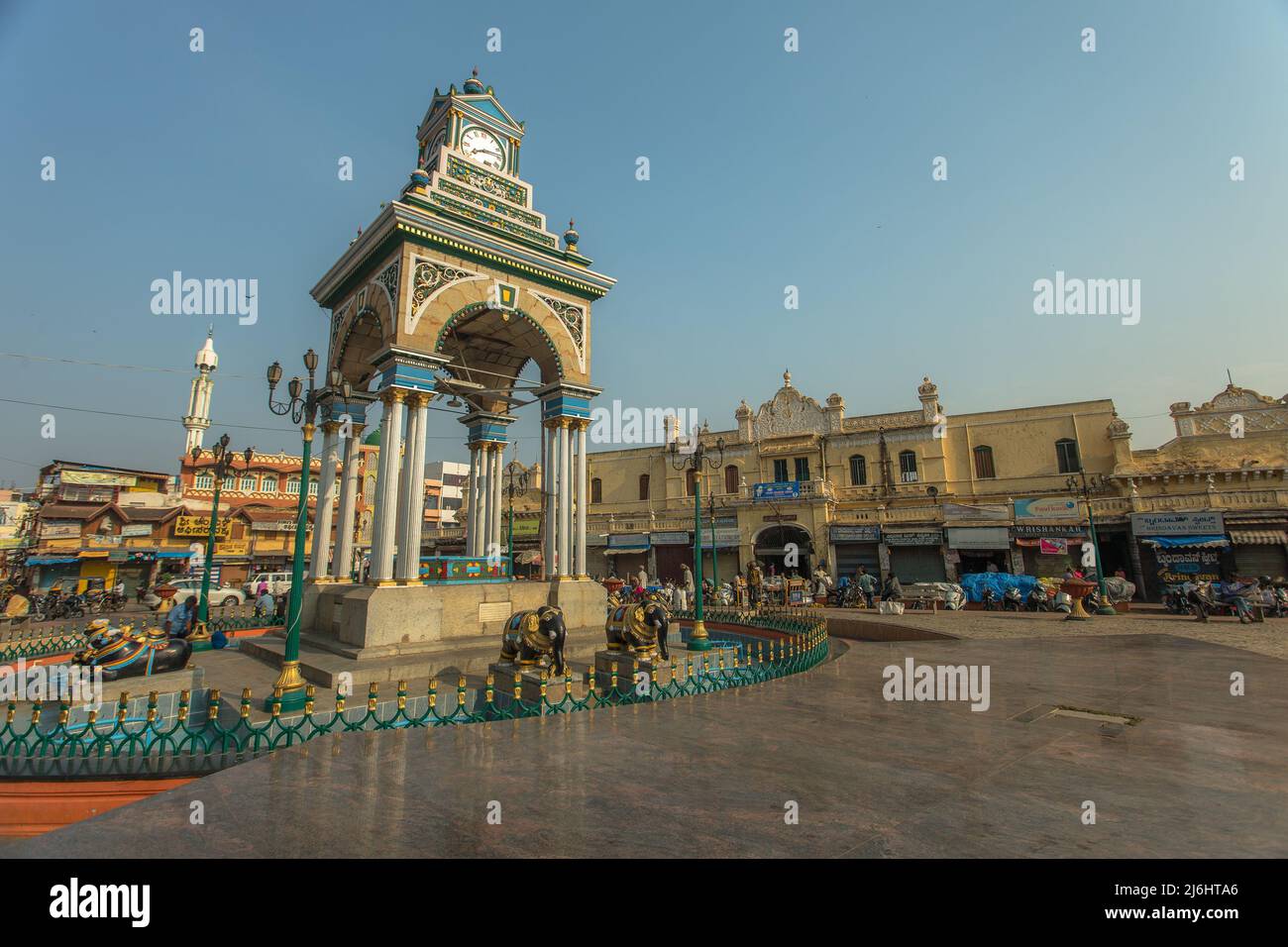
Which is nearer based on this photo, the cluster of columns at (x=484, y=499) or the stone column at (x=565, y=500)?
the stone column at (x=565, y=500)

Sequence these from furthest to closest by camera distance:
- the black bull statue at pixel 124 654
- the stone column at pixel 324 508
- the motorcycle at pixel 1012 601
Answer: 1. the motorcycle at pixel 1012 601
2. the stone column at pixel 324 508
3. the black bull statue at pixel 124 654

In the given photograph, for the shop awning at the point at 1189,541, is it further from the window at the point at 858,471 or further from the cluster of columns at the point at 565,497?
the cluster of columns at the point at 565,497

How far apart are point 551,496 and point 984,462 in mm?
25697

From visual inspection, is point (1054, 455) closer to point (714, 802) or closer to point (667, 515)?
point (667, 515)

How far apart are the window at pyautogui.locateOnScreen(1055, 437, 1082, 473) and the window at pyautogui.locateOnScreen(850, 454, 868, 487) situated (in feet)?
29.2

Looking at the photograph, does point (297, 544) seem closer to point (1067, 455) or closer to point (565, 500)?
point (565, 500)

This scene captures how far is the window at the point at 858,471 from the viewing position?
30.9 m

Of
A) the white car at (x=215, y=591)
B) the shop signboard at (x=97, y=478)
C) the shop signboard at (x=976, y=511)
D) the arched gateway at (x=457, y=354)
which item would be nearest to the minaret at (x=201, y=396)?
the shop signboard at (x=97, y=478)

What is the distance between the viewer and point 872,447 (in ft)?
101

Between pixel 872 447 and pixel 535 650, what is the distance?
90.5 ft

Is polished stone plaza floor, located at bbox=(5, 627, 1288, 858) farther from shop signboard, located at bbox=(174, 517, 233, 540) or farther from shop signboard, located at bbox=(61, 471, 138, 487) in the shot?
shop signboard, located at bbox=(61, 471, 138, 487)

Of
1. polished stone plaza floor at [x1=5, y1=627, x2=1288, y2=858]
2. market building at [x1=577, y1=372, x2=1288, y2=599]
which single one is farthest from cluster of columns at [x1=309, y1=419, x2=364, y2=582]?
market building at [x1=577, y1=372, x2=1288, y2=599]

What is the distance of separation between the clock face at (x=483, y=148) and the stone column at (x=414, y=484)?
680cm

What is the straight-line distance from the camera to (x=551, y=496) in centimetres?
1299
